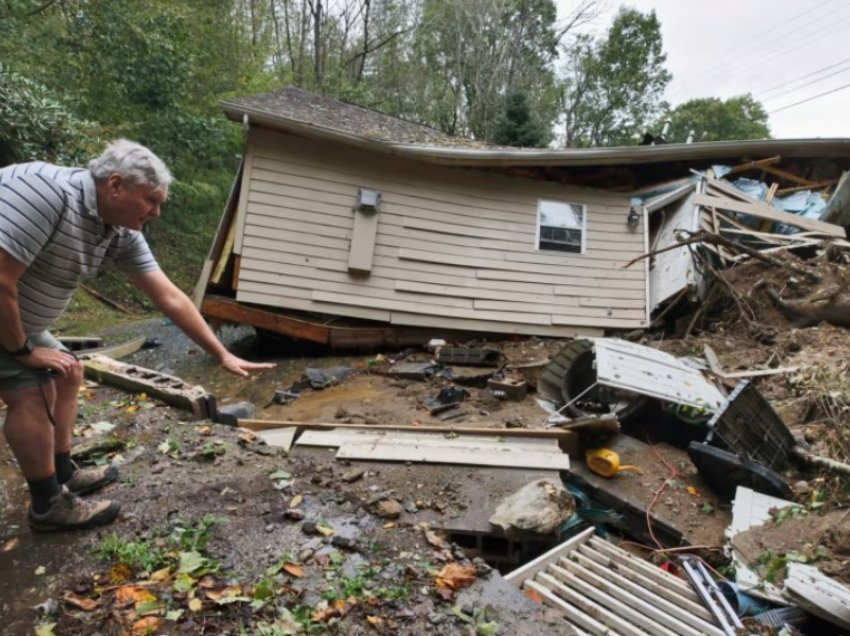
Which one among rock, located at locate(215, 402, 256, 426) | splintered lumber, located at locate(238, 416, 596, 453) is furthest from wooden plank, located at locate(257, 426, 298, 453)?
rock, located at locate(215, 402, 256, 426)

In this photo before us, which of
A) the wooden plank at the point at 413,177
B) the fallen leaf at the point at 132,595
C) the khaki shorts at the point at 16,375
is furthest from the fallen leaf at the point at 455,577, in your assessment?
the wooden plank at the point at 413,177

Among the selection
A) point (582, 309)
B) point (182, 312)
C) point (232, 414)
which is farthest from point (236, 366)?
point (582, 309)

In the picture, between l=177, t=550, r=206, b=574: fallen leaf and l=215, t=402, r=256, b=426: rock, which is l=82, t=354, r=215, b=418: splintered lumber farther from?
l=177, t=550, r=206, b=574: fallen leaf

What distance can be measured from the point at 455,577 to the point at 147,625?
4.02ft

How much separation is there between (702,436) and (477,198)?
5.34 meters

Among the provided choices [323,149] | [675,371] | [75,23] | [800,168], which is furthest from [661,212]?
[75,23]

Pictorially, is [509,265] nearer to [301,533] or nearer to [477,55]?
[301,533]

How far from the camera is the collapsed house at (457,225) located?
7742 millimetres

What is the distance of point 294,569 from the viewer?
208 centimetres

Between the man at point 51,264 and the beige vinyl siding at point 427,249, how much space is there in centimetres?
557

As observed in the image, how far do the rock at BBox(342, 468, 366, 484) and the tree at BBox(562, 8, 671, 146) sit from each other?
29.1m

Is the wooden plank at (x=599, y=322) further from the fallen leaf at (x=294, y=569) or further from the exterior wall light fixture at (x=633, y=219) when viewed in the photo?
the fallen leaf at (x=294, y=569)

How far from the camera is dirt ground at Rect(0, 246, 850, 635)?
185 centimetres

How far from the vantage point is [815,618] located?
9.02ft
